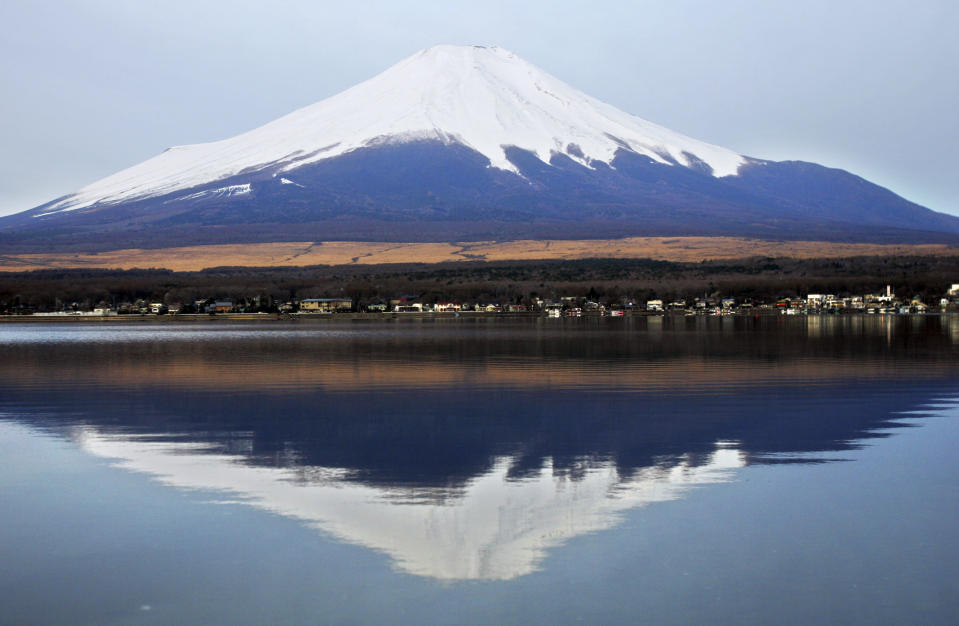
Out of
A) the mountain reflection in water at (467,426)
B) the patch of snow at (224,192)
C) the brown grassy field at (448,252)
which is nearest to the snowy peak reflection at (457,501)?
the mountain reflection in water at (467,426)

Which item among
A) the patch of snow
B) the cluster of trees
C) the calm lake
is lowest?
the calm lake

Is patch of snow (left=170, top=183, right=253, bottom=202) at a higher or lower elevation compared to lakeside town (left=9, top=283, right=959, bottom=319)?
higher

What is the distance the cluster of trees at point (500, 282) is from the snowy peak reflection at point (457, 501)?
88230 millimetres

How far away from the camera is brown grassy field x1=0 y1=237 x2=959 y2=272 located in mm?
134125

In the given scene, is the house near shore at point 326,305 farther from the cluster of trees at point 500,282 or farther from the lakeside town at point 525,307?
the cluster of trees at point 500,282

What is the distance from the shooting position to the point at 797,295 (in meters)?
102

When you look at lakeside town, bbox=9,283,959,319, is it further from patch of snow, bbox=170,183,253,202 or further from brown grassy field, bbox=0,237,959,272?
patch of snow, bbox=170,183,253,202

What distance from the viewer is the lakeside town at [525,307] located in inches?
3711

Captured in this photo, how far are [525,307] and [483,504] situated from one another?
88.0 meters

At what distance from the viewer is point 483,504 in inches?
432

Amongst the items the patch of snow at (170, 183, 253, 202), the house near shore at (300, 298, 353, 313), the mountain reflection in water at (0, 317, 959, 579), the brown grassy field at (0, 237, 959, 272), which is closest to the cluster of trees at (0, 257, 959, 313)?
the house near shore at (300, 298, 353, 313)

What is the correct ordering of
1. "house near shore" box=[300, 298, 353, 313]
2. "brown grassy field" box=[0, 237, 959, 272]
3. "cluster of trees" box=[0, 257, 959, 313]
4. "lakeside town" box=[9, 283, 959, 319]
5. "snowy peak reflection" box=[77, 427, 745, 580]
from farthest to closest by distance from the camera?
"brown grassy field" box=[0, 237, 959, 272]
"cluster of trees" box=[0, 257, 959, 313]
"house near shore" box=[300, 298, 353, 313]
"lakeside town" box=[9, 283, 959, 319]
"snowy peak reflection" box=[77, 427, 745, 580]

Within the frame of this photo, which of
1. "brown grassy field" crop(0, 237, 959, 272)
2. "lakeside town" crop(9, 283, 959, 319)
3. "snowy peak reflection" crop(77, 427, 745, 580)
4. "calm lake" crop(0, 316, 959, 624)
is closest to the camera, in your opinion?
"calm lake" crop(0, 316, 959, 624)

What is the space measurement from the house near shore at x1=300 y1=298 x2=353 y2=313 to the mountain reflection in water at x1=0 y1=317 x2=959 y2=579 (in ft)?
216
